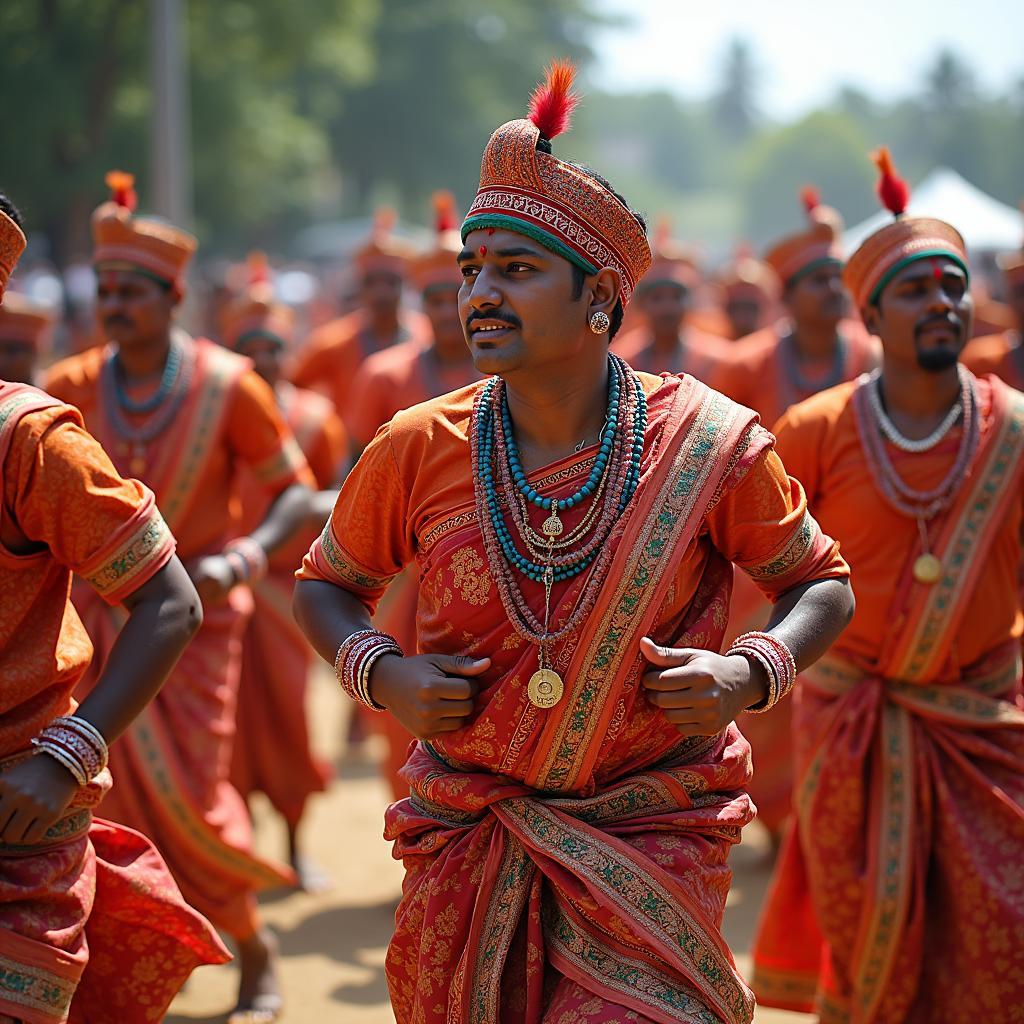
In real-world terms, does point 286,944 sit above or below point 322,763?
below

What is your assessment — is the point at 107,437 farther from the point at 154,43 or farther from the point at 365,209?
the point at 365,209

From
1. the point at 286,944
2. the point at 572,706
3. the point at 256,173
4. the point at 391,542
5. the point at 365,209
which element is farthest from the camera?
the point at 365,209

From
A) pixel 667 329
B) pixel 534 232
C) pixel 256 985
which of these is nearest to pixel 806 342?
pixel 667 329

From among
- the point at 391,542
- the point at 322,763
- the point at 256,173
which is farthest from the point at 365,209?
the point at 391,542

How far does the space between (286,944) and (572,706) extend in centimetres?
427

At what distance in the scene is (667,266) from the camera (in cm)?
1068

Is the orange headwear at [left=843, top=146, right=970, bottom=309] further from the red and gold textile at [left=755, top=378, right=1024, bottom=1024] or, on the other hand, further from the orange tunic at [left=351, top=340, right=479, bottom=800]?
the orange tunic at [left=351, top=340, right=479, bottom=800]

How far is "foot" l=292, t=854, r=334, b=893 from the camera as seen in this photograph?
327 inches

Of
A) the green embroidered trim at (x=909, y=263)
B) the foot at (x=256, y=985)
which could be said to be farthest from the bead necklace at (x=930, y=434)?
the foot at (x=256, y=985)

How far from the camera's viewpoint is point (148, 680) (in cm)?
390

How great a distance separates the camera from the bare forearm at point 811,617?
3840 millimetres

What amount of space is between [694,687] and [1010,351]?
5.36m

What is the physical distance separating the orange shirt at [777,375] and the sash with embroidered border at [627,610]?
5090mm

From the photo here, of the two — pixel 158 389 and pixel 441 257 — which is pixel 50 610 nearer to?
pixel 158 389
